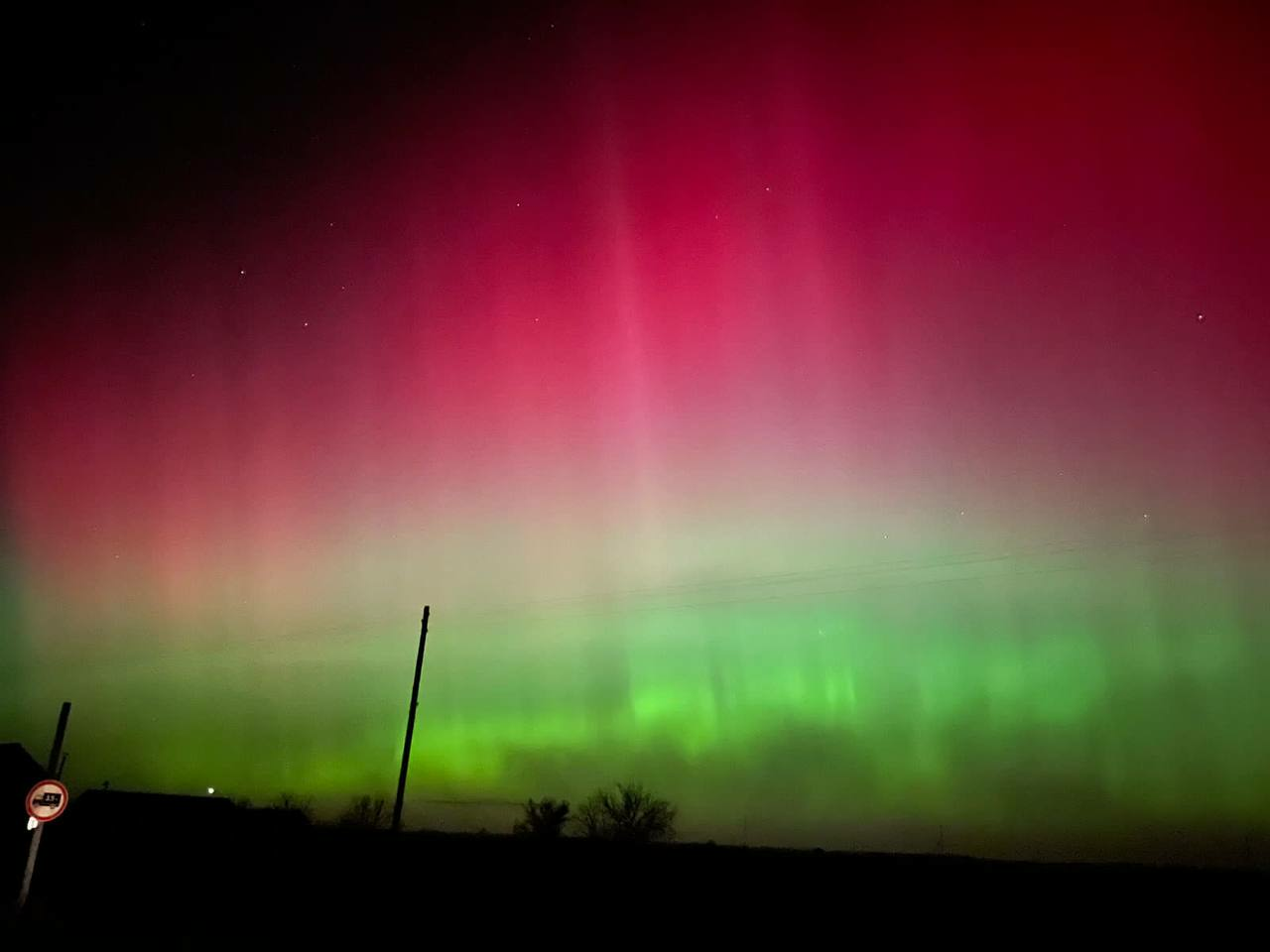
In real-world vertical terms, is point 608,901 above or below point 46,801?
below

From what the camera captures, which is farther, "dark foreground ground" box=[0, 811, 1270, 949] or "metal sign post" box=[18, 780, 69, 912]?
"dark foreground ground" box=[0, 811, 1270, 949]

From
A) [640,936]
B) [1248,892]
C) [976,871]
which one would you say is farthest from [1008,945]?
[976,871]

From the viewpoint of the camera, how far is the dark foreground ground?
17484 millimetres

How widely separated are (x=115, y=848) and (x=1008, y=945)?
3858 cm

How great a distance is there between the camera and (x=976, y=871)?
27.2 metres

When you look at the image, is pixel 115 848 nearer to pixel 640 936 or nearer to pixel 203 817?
pixel 203 817

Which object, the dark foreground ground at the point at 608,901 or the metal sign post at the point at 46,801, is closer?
the metal sign post at the point at 46,801

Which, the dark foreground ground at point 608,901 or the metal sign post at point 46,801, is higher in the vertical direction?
the metal sign post at point 46,801

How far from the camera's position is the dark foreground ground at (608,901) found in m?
17.5

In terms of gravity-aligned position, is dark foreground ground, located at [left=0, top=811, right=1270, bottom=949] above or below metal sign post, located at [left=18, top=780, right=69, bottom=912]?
below

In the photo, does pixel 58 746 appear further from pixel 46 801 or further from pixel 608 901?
pixel 608 901

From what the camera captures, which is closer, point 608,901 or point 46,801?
point 46,801

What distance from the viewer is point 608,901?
21219mm

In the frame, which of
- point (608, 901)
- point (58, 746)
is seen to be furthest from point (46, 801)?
point (608, 901)
